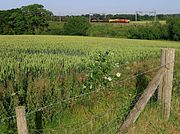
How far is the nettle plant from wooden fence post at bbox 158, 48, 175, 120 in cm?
188

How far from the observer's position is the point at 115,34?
57469mm

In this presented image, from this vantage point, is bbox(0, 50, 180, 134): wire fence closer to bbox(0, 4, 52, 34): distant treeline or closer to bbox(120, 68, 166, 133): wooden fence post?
bbox(120, 68, 166, 133): wooden fence post

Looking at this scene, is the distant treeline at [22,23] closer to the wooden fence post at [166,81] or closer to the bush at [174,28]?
the bush at [174,28]

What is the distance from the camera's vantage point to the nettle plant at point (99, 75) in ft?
26.0

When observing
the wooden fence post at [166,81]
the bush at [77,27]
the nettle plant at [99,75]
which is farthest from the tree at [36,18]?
the wooden fence post at [166,81]

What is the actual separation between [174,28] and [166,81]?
49.2 metres

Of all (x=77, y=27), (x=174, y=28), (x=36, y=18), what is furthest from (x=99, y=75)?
(x=36, y=18)

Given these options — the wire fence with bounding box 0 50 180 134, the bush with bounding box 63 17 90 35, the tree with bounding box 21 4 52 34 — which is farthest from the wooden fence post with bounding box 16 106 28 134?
the tree with bounding box 21 4 52 34

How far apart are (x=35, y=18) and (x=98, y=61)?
199ft

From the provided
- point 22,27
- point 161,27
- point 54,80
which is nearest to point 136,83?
point 54,80

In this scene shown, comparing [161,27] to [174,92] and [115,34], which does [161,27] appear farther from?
[174,92]

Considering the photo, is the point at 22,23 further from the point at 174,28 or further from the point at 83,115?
the point at 83,115

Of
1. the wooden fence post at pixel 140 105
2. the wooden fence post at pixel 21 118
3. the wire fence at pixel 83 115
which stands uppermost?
the wooden fence post at pixel 21 118

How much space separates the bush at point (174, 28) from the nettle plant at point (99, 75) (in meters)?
46.4
